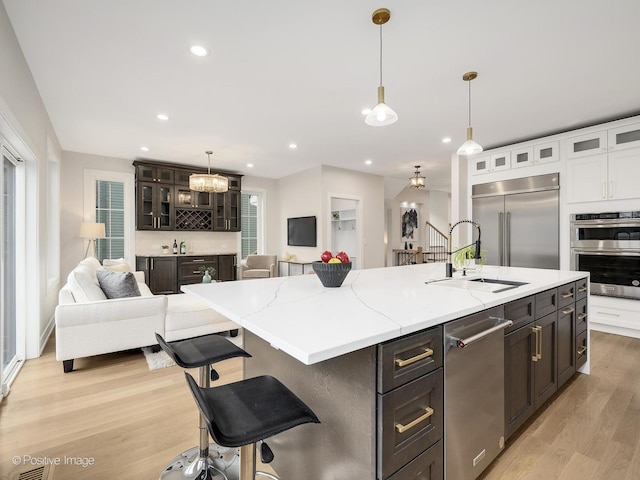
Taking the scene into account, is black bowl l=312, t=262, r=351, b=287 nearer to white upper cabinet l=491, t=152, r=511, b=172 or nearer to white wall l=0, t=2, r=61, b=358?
white wall l=0, t=2, r=61, b=358

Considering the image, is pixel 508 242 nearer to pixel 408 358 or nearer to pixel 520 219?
pixel 520 219

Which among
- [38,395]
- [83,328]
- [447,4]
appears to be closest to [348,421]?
[447,4]

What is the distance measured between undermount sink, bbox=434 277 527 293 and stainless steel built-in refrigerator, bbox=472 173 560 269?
2728 millimetres

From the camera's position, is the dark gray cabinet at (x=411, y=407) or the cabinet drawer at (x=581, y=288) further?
the cabinet drawer at (x=581, y=288)

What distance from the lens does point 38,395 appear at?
93.4 inches

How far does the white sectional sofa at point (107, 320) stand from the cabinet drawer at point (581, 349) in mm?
3360

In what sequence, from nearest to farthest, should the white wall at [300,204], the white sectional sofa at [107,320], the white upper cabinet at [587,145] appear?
the white sectional sofa at [107,320] → the white upper cabinet at [587,145] → the white wall at [300,204]

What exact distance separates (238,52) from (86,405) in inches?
114

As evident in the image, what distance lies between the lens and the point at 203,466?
1.51 metres

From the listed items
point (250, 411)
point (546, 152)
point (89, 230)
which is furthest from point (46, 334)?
point (546, 152)

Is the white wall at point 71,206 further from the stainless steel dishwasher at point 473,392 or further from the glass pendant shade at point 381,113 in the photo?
the stainless steel dishwasher at point 473,392

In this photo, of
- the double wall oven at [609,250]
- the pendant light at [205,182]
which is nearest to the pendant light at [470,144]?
the double wall oven at [609,250]

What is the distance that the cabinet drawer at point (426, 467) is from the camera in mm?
1103

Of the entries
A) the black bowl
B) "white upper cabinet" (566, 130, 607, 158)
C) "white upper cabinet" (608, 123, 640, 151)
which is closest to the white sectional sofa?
the black bowl
